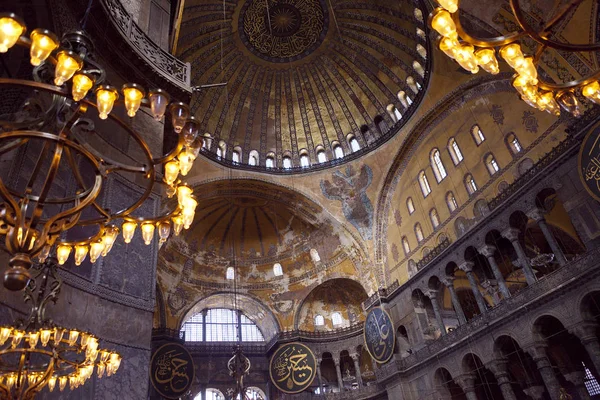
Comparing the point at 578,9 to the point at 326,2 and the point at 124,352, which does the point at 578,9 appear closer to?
the point at 326,2

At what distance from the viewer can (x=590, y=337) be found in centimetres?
840

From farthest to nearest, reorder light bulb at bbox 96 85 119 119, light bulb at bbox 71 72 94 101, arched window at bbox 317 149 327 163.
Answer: arched window at bbox 317 149 327 163
light bulb at bbox 96 85 119 119
light bulb at bbox 71 72 94 101

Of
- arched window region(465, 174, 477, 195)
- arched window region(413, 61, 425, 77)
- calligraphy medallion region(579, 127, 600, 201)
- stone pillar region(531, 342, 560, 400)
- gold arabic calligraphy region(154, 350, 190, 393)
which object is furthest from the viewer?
arched window region(413, 61, 425, 77)

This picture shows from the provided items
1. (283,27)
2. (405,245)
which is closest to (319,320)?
(405,245)

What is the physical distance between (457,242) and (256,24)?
10299 mm

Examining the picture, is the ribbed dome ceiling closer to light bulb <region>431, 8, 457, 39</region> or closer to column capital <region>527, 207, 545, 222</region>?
column capital <region>527, 207, 545, 222</region>

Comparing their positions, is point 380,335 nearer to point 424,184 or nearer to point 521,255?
point 521,255

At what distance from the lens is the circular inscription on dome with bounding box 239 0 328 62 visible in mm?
14797

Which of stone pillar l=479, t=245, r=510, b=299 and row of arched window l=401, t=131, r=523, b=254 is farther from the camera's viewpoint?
row of arched window l=401, t=131, r=523, b=254

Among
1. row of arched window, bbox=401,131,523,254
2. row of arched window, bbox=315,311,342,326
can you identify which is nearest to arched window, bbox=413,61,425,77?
row of arched window, bbox=401,131,523,254

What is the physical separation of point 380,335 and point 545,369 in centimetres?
485

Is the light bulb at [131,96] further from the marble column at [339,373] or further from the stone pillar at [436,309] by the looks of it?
the marble column at [339,373]

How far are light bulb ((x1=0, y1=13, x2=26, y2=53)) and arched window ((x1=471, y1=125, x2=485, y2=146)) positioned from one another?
11.6 meters

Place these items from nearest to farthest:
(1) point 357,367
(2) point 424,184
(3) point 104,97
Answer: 1. (3) point 104,97
2. (2) point 424,184
3. (1) point 357,367
